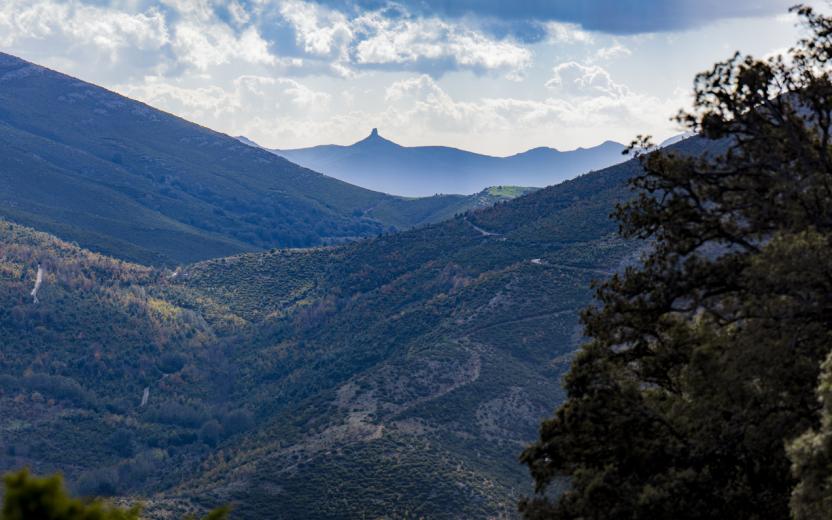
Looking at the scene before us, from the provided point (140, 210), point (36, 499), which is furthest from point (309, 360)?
point (140, 210)

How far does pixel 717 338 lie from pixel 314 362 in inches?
2478

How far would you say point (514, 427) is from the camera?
5341 centimetres

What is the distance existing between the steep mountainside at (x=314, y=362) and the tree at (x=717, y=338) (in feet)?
82.7

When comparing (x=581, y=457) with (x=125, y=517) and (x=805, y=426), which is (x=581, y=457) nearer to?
(x=805, y=426)

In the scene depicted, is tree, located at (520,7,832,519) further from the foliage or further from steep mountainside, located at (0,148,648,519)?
steep mountainside, located at (0,148,648,519)

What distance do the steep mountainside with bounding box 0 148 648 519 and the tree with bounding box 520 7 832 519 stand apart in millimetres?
25193

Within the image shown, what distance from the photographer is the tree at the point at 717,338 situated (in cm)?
1585

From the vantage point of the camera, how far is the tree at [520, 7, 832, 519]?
52.0 feet

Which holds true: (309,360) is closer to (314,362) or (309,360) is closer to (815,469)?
(314,362)

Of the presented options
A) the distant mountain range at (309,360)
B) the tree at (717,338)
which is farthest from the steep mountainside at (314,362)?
the tree at (717,338)

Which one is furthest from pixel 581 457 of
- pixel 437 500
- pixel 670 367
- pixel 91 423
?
pixel 91 423

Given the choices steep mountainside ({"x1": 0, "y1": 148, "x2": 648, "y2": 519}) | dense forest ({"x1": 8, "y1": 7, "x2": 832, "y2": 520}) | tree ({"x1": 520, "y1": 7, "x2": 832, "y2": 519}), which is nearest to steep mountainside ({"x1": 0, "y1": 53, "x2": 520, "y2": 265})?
dense forest ({"x1": 8, "y1": 7, "x2": 832, "y2": 520})

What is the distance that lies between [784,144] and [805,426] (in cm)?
659

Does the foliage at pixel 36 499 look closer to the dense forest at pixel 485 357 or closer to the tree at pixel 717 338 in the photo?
the dense forest at pixel 485 357
